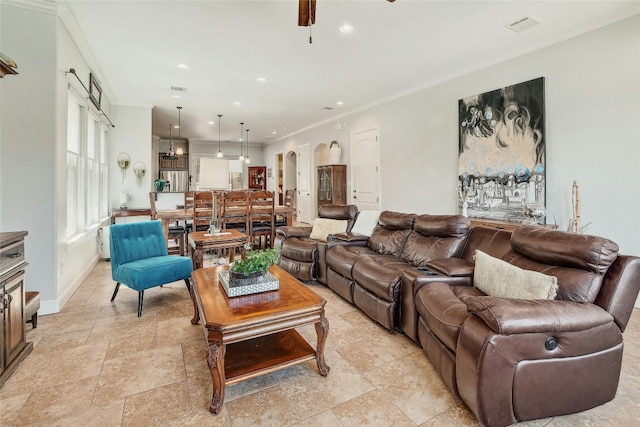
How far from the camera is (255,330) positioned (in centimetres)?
180

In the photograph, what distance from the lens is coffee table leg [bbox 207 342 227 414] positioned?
1.68 metres

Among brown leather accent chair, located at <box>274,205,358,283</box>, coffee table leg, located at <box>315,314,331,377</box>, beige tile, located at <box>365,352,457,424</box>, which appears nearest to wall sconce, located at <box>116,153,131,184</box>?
brown leather accent chair, located at <box>274,205,358,283</box>

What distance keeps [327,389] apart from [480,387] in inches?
34.3

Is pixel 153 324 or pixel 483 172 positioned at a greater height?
pixel 483 172

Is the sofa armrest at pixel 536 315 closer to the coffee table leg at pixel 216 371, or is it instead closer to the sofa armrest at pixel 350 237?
the coffee table leg at pixel 216 371

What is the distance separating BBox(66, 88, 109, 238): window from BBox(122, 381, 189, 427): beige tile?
2.83m

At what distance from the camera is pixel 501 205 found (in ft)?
13.8

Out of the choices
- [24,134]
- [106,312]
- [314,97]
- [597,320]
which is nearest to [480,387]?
[597,320]

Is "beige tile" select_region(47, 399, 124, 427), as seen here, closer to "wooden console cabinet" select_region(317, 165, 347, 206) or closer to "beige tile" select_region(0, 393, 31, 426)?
"beige tile" select_region(0, 393, 31, 426)

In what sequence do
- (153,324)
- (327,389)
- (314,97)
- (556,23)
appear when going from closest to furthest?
(327,389) < (153,324) < (556,23) < (314,97)

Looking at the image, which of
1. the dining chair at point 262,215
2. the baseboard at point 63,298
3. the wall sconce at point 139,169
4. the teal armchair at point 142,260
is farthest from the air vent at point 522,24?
the wall sconce at point 139,169

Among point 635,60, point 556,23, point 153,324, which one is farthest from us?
point 556,23

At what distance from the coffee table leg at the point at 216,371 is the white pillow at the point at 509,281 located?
1.77m

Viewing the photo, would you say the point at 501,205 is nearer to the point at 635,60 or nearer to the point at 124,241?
the point at 635,60
